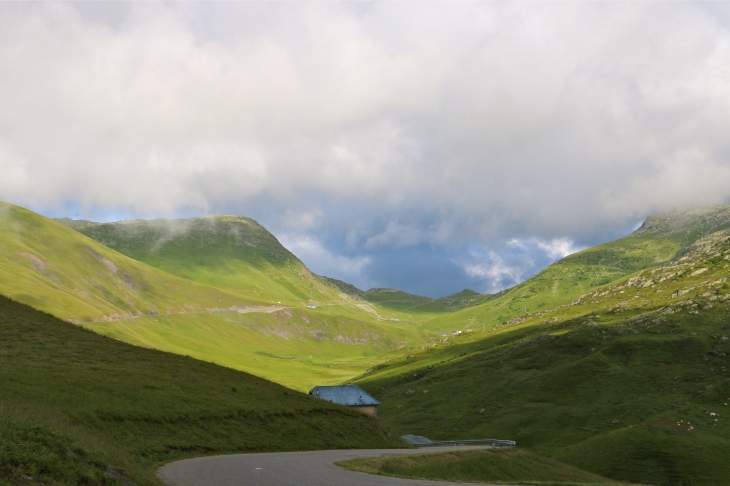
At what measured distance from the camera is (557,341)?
18688cm

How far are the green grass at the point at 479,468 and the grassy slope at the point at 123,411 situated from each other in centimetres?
1288

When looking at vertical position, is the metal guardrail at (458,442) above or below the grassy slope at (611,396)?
below

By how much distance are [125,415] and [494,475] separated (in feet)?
144

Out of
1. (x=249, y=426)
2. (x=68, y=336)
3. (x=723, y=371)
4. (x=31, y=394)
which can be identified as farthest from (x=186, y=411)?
(x=723, y=371)

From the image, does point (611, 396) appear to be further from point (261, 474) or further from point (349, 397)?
point (261, 474)

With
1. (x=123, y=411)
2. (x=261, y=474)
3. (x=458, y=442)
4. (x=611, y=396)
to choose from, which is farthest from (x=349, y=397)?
(x=261, y=474)

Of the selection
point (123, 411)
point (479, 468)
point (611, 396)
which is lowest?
point (479, 468)

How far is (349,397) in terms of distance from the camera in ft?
354

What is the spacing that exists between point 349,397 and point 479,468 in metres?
45.3

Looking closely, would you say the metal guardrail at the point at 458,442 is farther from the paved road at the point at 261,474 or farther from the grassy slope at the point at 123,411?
the paved road at the point at 261,474

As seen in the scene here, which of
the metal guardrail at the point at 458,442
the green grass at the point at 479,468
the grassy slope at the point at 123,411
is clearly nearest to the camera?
the grassy slope at the point at 123,411

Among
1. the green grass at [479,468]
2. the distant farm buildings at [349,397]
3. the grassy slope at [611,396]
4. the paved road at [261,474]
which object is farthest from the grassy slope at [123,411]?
the grassy slope at [611,396]

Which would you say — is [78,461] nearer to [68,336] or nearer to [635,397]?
[68,336]

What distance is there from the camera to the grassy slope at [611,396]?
94.3 metres
